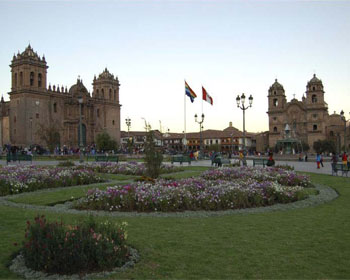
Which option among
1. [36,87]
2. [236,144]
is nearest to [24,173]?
[36,87]

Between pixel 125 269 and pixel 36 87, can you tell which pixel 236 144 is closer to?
pixel 36 87

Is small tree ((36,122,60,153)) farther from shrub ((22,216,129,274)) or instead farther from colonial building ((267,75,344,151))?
colonial building ((267,75,344,151))


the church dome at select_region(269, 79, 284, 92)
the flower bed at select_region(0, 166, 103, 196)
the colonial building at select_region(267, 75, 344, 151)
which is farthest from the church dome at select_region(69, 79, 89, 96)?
the flower bed at select_region(0, 166, 103, 196)

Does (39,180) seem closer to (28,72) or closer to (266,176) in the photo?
(266,176)

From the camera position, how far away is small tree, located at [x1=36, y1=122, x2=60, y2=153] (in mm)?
49188

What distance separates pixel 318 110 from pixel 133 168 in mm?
65621

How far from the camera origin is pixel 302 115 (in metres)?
79.1

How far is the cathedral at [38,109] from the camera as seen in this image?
5825 centimetres

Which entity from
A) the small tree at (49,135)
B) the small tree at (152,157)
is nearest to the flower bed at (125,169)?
the small tree at (152,157)

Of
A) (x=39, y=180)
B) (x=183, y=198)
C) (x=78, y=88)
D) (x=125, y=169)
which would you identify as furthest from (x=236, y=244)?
(x=78, y=88)

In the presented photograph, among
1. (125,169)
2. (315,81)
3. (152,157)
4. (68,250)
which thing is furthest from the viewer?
(315,81)

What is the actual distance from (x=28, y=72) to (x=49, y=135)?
15.5 metres

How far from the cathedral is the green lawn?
46.7 meters

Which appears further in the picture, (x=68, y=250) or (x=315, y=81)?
(x=315, y=81)
